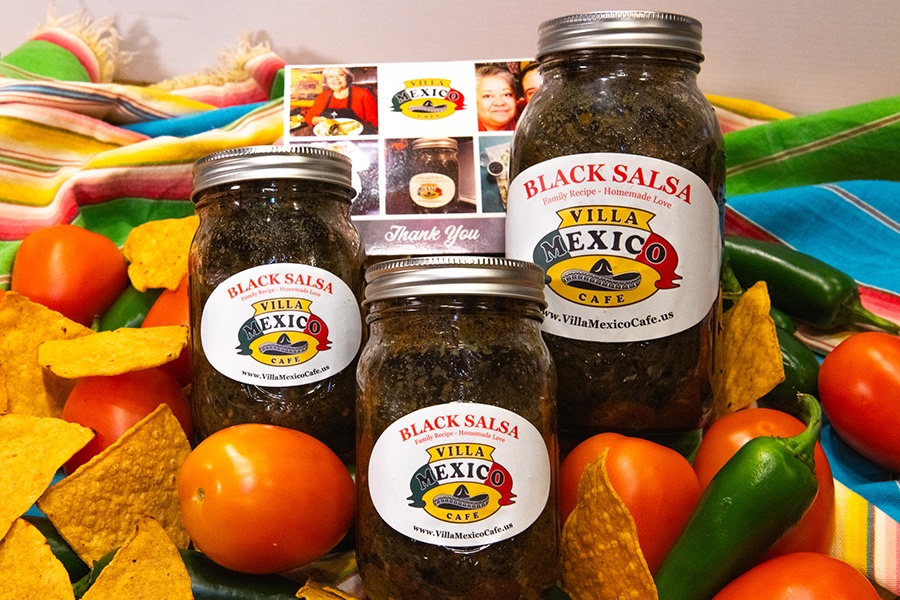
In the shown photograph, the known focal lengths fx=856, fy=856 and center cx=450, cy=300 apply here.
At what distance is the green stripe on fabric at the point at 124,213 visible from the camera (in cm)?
167

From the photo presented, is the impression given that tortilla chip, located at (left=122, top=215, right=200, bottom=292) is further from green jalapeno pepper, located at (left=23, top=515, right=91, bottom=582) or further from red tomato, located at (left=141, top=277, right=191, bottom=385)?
green jalapeno pepper, located at (left=23, top=515, right=91, bottom=582)

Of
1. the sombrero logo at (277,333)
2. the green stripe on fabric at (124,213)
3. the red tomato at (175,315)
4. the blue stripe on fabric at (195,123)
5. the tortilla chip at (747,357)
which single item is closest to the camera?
the sombrero logo at (277,333)

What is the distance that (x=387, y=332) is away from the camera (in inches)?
36.4

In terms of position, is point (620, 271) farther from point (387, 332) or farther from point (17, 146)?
point (17, 146)

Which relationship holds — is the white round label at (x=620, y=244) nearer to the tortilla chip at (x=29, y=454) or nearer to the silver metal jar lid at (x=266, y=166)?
the silver metal jar lid at (x=266, y=166)

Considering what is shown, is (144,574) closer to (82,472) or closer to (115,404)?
(82,472)

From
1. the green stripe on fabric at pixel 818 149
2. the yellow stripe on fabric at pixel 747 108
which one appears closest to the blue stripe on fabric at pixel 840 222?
the green stripe on fabric at pixel 818 149

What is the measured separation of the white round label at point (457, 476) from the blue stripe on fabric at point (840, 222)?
98cm

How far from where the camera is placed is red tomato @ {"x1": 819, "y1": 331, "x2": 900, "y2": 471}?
116 cm

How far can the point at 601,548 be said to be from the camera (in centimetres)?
90

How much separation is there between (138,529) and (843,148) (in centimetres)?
145

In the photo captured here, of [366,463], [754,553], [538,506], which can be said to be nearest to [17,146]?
[366,463]

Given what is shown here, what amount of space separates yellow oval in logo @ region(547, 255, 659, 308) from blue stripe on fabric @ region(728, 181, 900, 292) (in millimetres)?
725

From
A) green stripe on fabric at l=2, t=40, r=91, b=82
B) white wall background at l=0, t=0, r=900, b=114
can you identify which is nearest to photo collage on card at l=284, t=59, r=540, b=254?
white wall background at l=0, t=0, r=900, b=114
